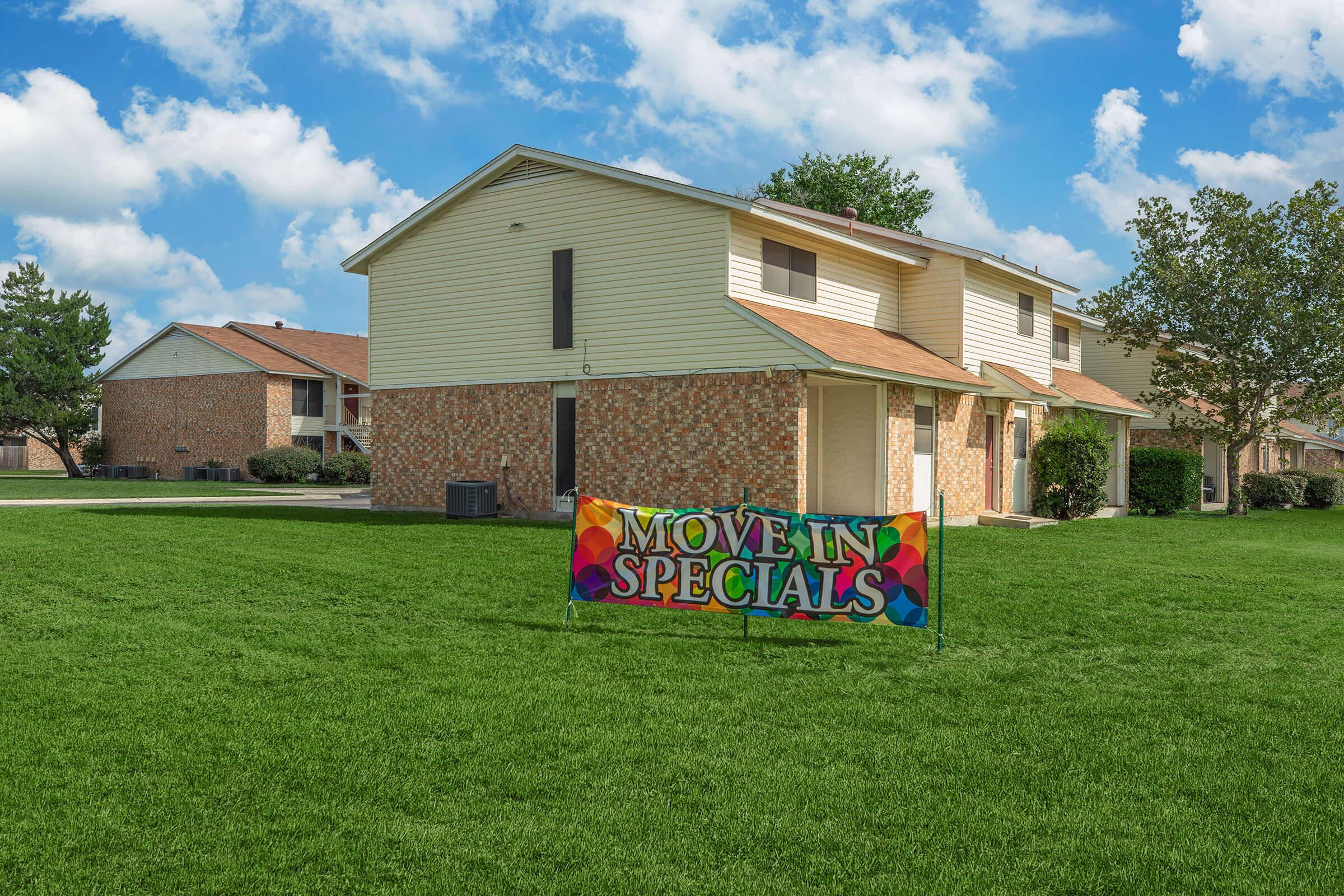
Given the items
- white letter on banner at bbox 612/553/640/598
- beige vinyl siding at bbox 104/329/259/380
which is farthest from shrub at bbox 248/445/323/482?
white letter on banner at bbox 612/553/640/598

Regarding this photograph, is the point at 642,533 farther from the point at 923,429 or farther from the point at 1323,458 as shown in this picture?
the point at 1323,458


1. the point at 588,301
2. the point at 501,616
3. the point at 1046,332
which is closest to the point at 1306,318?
the point at 1046,332

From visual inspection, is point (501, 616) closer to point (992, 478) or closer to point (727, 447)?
point (727, 447)

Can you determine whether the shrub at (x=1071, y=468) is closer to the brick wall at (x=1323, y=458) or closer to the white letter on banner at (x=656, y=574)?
the white letter on banner at (x=656, y=574)

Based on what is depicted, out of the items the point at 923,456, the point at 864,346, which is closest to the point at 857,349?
the point at 864,346

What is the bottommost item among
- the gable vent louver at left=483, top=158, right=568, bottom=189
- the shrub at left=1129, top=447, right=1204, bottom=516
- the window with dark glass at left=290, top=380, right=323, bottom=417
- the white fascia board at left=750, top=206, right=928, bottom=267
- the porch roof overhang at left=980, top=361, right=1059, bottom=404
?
the shrub at left=1129, top=447, right=1204, bottom=516

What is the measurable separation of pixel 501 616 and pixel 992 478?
15428mm

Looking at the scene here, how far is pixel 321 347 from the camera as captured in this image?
4797 cm

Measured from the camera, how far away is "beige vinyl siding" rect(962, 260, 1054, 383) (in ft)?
71.4

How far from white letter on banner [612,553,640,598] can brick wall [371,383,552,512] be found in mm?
11361

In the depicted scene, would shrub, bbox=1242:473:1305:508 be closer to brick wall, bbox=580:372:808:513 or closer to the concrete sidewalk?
brick wall, bbox=580:372:808:513

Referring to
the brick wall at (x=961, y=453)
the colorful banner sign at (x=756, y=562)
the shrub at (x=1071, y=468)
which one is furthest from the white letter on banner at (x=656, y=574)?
the shrub at (x=1071, y=468)

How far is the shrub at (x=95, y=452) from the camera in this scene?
46719 mm

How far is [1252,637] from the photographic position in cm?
902
